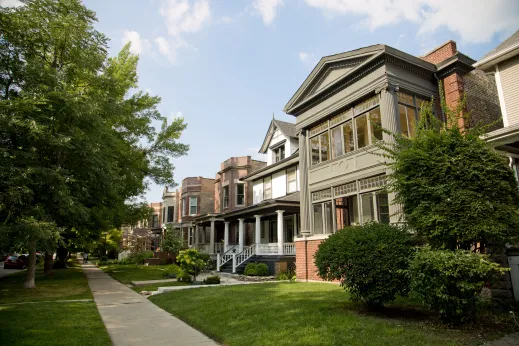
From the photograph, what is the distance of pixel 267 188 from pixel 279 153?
113 inches

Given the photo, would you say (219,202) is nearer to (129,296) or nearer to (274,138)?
(274,138)

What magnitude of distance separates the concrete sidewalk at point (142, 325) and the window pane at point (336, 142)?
9693 millimetres

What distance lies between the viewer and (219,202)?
33.7 m

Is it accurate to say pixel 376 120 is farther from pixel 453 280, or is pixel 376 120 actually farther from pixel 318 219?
pixel 453 280

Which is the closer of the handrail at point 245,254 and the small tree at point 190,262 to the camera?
the small tree at point 190,262

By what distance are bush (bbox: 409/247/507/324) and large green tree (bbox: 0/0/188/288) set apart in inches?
459

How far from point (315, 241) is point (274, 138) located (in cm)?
1294

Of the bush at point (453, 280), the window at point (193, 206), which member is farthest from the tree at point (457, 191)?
the window at point (193, 206)

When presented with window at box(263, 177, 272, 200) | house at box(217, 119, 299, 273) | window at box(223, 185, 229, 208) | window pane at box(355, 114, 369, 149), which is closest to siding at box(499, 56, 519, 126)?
window pane at box(355, 114, 369, 149)

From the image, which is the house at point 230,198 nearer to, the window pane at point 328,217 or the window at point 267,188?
the window at point 267,188

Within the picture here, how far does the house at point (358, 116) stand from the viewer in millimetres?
13273

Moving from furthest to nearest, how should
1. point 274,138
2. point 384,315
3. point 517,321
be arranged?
point 274,138 → point 384,315 → point 517,321

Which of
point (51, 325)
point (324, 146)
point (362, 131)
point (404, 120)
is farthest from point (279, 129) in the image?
point (51, 325)

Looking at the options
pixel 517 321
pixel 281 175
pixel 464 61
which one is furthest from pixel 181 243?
pixel 517 321
